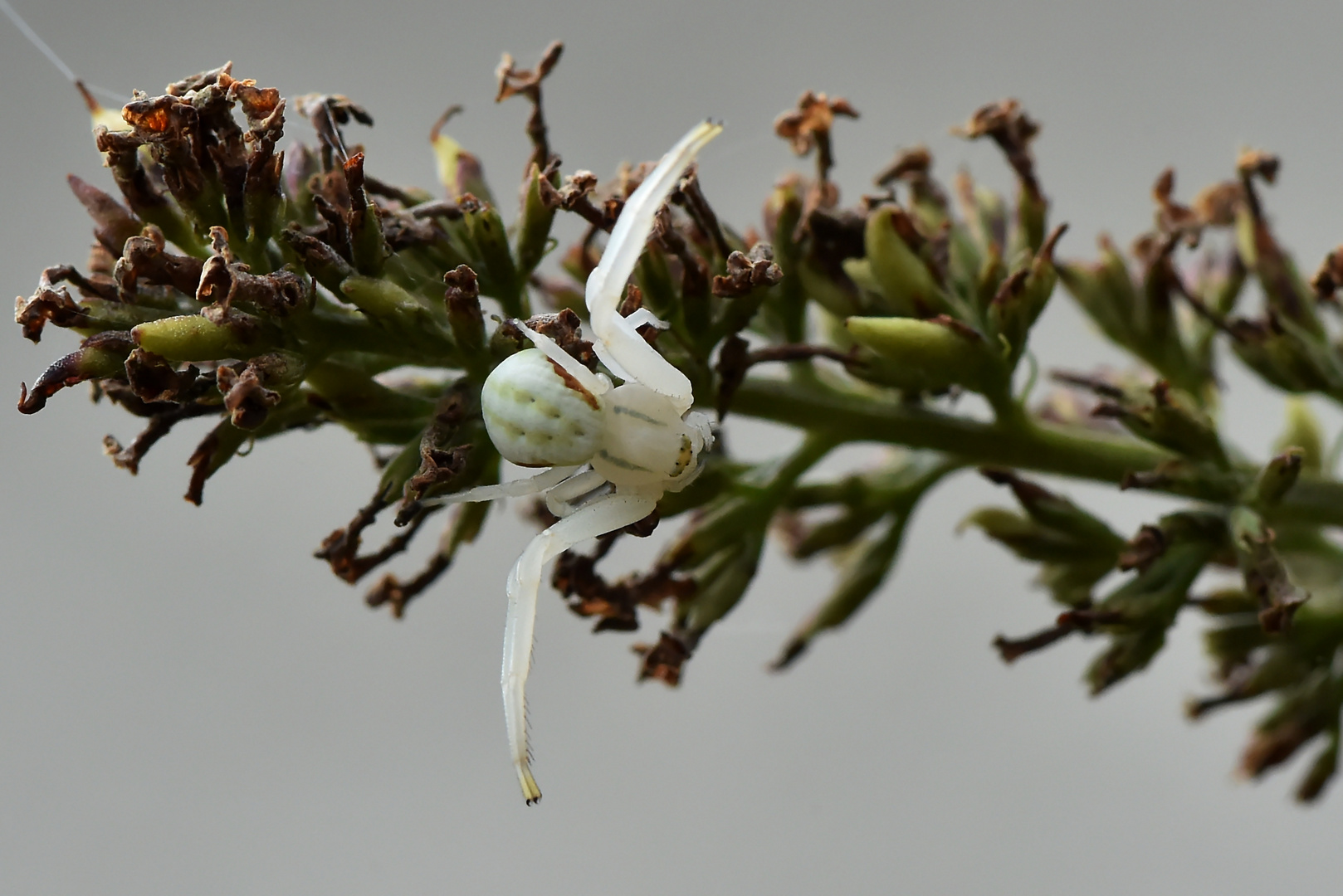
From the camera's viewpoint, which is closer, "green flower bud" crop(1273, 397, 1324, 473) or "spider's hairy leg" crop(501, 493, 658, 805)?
"spider's hairy leg" crop(501, 493, 658, 805)

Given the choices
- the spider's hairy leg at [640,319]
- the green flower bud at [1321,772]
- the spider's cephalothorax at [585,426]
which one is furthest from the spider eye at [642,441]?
the green flower bud at [1321,772]

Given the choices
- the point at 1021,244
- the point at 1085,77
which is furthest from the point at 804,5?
the point at 1021,244

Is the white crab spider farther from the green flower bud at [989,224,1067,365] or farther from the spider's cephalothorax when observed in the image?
the green flower bud at [989,224,1067,365]

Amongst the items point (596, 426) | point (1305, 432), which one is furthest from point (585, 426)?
point (1305, 432)

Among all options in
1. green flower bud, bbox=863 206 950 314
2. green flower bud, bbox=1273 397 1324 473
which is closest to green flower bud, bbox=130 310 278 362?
green flower bud, bbox=863 206 950 314

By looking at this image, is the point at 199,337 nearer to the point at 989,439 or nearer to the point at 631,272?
the point at 631,272

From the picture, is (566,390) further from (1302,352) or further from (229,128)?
(1302,352)

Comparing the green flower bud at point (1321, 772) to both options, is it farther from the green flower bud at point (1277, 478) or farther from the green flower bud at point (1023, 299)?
the green flower bud at point (1023, 299)
